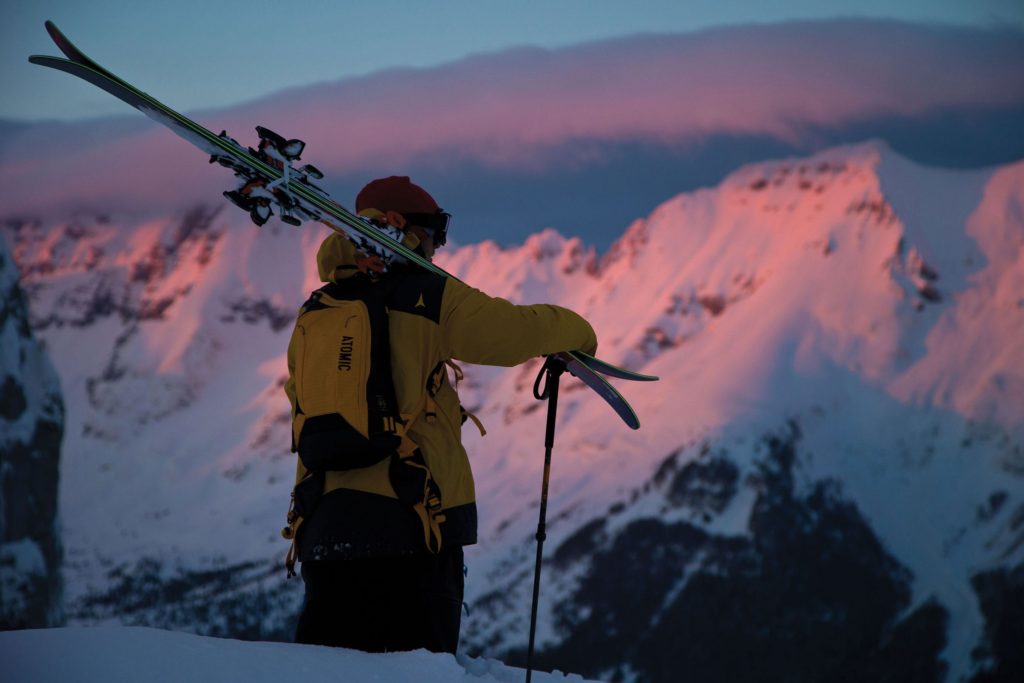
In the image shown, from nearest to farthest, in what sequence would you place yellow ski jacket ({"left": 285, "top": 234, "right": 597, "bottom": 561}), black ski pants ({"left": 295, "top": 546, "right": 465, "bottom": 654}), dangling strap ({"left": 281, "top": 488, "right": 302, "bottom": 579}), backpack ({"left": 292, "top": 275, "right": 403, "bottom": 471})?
backpack ({"left": 292, "top": 275, "right": 403, "bottom": 471}) → yellow ski jacket ({"left": 285, "top": 234, "right": 597, "bottom": 561}) → black ski pants ({"left": 295, "top": 546, "right": 465, "bottom": 654}) → dangling strap ({"left": 281, "top": 488, "right": 302, "bottom": 579})

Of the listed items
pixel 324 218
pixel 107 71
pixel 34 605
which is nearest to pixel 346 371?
pixel 324 218

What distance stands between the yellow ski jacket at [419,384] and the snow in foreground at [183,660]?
0.66m

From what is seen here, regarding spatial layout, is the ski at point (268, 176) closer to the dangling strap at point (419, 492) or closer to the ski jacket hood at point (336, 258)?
the ski jacket hood at point (336, 258)

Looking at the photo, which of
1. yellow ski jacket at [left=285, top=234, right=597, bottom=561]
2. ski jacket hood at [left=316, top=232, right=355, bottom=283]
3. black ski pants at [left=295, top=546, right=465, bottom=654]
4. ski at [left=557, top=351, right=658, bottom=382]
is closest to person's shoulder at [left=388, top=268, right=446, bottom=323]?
yellow ski jacket at [left=285, top=234, right=597, bottom=561]

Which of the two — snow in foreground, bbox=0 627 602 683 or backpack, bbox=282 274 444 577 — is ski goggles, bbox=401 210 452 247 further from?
snow in foreground, bbox=0 627 602 683

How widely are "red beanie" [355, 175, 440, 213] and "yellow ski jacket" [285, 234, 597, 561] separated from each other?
70 cm

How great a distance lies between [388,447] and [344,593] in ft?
3.23

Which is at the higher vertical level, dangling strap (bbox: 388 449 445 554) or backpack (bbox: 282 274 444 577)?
backpack (bbox: 282 274 444 577)

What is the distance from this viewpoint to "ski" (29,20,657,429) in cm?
721

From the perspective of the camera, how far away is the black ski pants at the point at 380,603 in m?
7.27

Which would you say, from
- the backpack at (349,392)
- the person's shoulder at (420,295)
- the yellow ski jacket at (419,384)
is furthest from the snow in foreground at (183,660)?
the person's shoulder at (420,295)

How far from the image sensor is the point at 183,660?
6059 millimetres

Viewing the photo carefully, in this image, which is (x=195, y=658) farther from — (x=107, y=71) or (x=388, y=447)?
(x=107, y=71)

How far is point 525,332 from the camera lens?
23.7 feet
